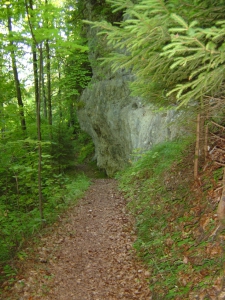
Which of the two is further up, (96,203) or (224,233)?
(224,233)

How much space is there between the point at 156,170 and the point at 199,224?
408 centimetres

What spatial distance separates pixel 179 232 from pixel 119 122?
10.2 metres

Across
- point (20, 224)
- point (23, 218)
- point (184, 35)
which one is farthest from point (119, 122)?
point (184, 35)

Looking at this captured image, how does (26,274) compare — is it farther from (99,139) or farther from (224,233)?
(99,139)

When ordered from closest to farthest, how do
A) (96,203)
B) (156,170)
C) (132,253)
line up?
(132,253)
(156,170)
(96,203)

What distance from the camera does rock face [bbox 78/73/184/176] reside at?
Answer: 10.8 m

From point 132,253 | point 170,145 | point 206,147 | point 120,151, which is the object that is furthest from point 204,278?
point 120,151

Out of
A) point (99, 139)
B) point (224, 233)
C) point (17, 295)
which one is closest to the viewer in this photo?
point (224, 233)

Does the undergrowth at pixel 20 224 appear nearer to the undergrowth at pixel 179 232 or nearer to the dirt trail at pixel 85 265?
the dirt trail at pixel 85 265

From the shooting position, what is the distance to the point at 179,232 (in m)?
4.97

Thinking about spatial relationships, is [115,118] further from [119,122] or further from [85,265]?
[85,265]

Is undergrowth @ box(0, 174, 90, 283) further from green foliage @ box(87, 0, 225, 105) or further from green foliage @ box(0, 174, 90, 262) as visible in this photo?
green foliage @ box(87, 0, 225, 105)

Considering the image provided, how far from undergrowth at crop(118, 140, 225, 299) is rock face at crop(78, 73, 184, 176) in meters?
2.53

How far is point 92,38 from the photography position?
16000 millimetres
